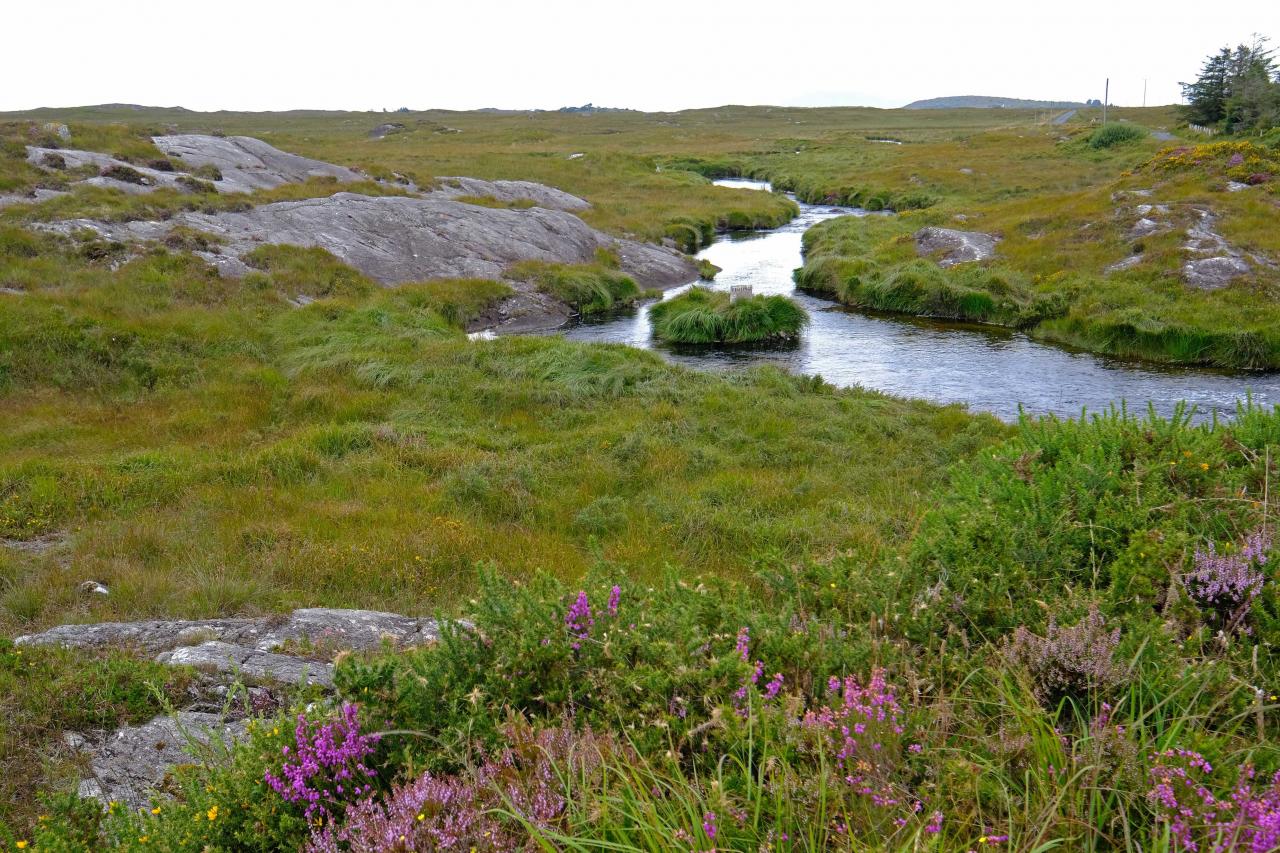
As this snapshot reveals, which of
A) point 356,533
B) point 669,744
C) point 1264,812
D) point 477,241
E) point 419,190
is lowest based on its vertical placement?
point 356,533

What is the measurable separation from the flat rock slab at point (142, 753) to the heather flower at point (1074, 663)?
4504mm

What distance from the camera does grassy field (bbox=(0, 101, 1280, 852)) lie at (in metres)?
3.21

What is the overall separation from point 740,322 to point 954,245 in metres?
13.9

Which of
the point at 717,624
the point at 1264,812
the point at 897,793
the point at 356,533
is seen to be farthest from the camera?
the point at 356,533

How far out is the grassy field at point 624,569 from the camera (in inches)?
126

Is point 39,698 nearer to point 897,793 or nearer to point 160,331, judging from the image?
point 897,793

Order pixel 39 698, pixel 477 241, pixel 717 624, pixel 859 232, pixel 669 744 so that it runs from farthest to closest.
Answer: pixel 859 232 → pixel 477 241 → pixel 39 698 → pixel 717 624 → pixel 669 744

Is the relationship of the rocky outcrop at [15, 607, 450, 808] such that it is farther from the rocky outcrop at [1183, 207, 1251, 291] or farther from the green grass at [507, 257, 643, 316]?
the rocky outcrop at [1183, 207, 1251, 291]

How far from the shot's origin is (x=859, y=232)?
38.9 metres

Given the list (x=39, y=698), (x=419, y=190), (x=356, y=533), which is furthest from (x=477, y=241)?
(x=39, y=698)

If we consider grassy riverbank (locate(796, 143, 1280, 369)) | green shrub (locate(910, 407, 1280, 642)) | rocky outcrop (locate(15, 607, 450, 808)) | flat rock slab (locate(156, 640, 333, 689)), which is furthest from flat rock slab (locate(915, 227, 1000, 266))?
flat rock slab (locate(156, 640, 333, 689))

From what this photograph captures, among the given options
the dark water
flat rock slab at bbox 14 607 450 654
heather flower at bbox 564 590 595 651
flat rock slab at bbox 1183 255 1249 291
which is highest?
flat rock slab at bbox 1183 255 1249 291

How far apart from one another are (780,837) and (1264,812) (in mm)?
1731

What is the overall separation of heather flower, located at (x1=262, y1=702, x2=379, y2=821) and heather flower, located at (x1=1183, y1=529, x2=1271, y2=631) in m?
4.57
